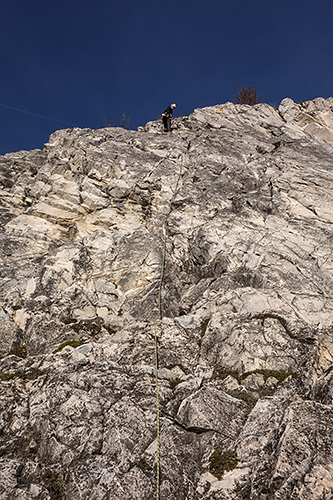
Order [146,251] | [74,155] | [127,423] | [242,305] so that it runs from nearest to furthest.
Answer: [127,423], [242,305], [146,251], [74,155]

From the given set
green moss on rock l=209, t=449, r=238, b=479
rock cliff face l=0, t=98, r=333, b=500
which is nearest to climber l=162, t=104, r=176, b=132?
rock cliff face l=0, t=98, r=333, b=500

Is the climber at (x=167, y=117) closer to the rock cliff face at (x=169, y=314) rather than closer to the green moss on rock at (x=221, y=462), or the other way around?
the rock cliff face at (x=169, y=314)

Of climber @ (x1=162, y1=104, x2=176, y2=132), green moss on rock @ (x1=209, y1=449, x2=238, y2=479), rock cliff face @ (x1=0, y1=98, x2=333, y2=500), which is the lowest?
green moss on rock @ (x1=209, y1=449, x2=238, y2=479)

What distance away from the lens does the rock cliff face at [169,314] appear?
10242 mm

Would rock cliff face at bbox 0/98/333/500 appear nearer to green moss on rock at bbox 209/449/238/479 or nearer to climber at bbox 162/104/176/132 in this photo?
green moss on rock at bbox 209/449/238/479

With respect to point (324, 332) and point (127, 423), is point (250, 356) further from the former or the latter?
point (127, 423)

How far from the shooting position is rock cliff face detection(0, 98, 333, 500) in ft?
33.6

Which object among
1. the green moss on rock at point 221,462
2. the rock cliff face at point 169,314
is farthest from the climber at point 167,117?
the green moss on rock at point 221,462

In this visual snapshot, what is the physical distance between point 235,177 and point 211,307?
1313 centimetres

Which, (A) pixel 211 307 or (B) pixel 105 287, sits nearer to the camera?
(A) pixel 211 307

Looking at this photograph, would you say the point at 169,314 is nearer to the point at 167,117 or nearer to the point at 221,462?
the point at 221,462

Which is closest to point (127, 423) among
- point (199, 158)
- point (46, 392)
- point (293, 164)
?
point (46, 392)

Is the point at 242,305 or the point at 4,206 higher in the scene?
the point at 4,206

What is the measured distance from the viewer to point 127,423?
1172cm
